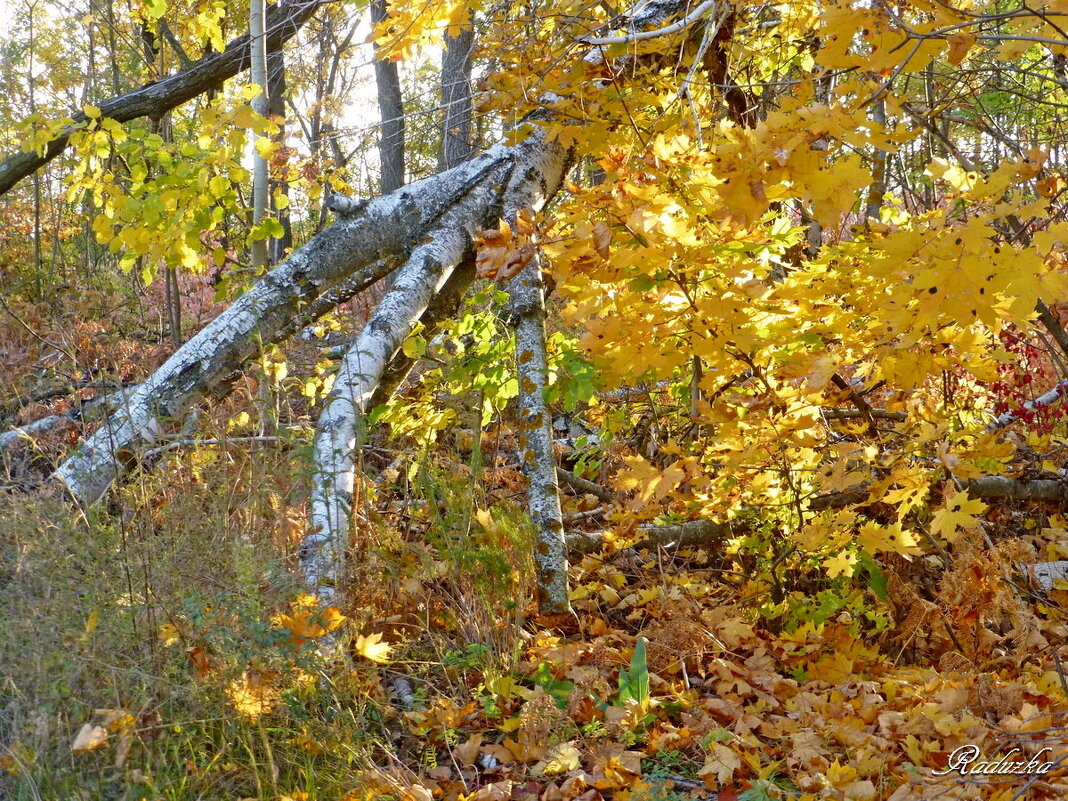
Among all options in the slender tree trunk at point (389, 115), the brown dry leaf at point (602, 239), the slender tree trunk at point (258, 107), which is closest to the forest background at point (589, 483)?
the brown dry leaf at point (602, 239)

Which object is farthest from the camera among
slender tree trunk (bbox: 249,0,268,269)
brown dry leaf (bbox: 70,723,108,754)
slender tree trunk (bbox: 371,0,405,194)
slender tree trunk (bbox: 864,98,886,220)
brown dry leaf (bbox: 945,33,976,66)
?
slender tree trunk (bbox: 371,0,405,194)

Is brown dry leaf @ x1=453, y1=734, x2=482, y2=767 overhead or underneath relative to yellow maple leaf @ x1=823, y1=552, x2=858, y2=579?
underneath

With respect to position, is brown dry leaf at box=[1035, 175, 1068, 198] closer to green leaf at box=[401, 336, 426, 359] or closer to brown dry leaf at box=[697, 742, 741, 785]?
brown dry leaf at box=[697, 742, 741, 785]

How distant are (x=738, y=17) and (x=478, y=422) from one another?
1.98m

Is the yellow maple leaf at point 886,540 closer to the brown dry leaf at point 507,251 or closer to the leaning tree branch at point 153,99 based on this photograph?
→ the brown dry leaf at point 507,251

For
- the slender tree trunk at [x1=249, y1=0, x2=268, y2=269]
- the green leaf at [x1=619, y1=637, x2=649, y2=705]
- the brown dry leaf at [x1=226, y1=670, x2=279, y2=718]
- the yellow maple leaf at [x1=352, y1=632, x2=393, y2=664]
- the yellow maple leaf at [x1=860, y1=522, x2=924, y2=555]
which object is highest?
the slender tree trunk at [x1=249, y1=0, x2=268, y2=269]

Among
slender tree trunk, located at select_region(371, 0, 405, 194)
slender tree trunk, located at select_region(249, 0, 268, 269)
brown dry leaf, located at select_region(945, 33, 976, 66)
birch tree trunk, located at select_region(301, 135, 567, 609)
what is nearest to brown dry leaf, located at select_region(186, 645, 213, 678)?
birch tree trunk, located at select_region(301, 135, 567, 609)

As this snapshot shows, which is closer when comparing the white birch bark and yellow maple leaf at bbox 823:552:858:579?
yellow maple leaf at bbox 823:552:858:579

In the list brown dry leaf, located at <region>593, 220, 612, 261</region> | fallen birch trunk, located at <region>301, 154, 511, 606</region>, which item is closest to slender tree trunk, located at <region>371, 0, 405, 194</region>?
fallen birch trunk, located at <region>301, 154, 511, 606</region>

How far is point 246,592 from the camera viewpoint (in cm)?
195

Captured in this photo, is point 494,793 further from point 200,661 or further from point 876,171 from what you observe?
point 876,171

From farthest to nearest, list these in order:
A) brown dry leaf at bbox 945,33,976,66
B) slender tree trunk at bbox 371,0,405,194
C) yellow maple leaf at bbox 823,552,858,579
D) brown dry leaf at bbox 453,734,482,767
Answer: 1. slender tree trunk at bbox 371,0,405,194
2. yellow maple leaf at bbox 823,552,858,579
3. brown dry leaf at bbox 453,734,482,767
4. brown dry leaf at bbox 945,33,976,66

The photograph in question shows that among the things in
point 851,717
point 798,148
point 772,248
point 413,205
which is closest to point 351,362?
point 413,205

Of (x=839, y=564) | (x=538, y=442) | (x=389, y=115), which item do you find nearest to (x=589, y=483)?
(x=538, y=442)
